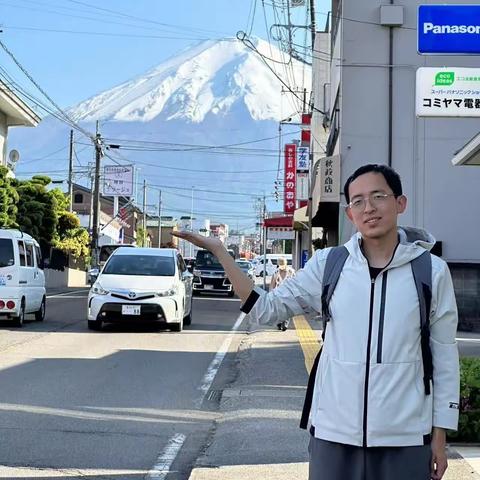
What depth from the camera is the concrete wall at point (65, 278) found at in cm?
3728

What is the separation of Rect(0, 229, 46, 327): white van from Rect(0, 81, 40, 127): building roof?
14325mm

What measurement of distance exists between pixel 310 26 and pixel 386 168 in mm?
27115

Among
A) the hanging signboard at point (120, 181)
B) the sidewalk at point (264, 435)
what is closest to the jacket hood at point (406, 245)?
the sidewalk at point (264, 435)

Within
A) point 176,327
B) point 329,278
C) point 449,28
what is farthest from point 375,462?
point 176,327

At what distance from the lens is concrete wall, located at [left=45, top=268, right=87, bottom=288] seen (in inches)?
1468

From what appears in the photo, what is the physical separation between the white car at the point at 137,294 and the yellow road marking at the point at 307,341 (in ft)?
8.50

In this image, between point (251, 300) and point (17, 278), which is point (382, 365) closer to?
point (251, 300)

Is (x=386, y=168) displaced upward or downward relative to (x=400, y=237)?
upward

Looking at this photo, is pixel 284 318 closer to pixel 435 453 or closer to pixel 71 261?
pixel 435 453

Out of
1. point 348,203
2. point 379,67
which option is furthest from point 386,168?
point 379,67

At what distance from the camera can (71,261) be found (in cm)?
4341

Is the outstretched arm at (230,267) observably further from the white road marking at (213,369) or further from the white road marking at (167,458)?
the white road marking at (213,369)

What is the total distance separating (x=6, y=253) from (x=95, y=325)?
2467mm

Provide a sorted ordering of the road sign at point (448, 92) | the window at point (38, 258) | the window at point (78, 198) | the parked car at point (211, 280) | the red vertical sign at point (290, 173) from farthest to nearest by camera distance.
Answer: the window at point (78, 198), the red vertical sign at point (290, 173), the parked car at point (211, 280), the window at point (38, 258), the road sign at point (448, 92)
